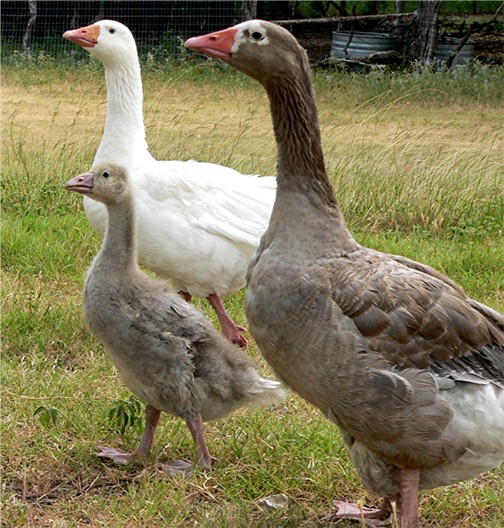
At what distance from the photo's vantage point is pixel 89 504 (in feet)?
14.0

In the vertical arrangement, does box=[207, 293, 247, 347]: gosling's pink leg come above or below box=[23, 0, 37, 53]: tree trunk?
above

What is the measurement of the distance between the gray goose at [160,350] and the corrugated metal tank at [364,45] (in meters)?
17.7

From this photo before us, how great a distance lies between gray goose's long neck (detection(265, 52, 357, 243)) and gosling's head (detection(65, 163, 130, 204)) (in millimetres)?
1085

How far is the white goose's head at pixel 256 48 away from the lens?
398 centimetres

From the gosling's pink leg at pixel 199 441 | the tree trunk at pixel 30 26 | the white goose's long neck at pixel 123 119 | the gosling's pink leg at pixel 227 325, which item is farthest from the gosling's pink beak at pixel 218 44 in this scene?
the tree trunk at pixel 30 26

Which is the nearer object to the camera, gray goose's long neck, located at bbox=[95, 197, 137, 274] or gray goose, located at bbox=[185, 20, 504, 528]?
gray goose, located at bbox=[185, 20, 504, 528]

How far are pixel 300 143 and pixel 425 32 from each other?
56.0 feet

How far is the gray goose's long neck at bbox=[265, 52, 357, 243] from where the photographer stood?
159 inches

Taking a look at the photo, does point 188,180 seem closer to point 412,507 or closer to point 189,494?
point 189,494

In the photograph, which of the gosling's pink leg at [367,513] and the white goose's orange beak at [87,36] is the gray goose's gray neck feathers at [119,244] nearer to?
the gosling's pink leg at [367,513]

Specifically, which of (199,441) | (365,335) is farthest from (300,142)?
(199,441)

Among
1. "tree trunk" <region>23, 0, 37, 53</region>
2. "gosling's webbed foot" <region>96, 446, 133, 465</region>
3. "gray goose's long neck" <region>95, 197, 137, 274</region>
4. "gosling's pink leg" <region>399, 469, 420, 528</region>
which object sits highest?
"gray goose's long neck" <region>95, 197, 137, 274</region>

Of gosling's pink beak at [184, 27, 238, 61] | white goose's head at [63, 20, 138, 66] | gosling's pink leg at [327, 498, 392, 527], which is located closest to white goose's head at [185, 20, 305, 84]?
gosling's pink beak at [184, 27, 238, 61]

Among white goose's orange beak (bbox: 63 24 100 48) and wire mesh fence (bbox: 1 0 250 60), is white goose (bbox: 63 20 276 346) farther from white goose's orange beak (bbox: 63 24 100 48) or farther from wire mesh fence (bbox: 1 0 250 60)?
wire mesh fence (bbox: 1 0 250 60)
